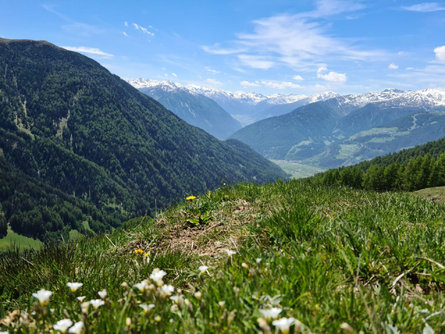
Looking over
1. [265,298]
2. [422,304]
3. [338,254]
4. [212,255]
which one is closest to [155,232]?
[212,255]

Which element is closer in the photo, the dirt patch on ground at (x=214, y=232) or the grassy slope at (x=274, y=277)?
the grassy slope at (x=274, y=277)

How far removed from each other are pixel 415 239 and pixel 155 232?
517 centimetres

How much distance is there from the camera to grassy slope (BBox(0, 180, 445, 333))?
202 cm

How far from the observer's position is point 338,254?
3.24 metres

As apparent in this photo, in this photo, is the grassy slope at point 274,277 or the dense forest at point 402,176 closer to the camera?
the grassy slope at point 274,277

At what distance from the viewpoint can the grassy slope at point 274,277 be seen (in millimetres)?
2018

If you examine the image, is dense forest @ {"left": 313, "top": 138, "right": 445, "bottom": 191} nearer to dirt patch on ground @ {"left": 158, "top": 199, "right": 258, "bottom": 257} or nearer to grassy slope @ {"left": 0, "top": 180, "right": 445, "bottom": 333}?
dirt patch on ground @ {"left": 158, "top": 199, "right": 258, "bottom": 257}

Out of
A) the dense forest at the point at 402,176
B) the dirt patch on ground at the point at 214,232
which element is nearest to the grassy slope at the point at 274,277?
the dirt patch on ground at the point at 214,232

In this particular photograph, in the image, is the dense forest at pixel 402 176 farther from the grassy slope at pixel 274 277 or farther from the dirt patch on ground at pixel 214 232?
the grassy slope at pixel 274 277

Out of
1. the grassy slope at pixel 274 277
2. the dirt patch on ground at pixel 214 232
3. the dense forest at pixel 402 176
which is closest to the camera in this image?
the grassy slope at pixel 274 277

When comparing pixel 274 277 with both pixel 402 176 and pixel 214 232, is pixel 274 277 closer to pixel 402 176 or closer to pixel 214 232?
pixel 214 232

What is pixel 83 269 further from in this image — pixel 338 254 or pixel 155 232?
pixel 338 254

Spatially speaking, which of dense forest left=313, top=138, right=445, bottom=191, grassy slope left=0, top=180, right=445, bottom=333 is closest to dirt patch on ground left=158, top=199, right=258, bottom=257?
grassy slope left=0, top=180, right=445, bottom=333

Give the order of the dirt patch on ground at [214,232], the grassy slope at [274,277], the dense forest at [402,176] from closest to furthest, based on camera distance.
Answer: the grassy slope at [274,277] → the dirt patch on ground at [214,232] → the dense forest at [402,176]
